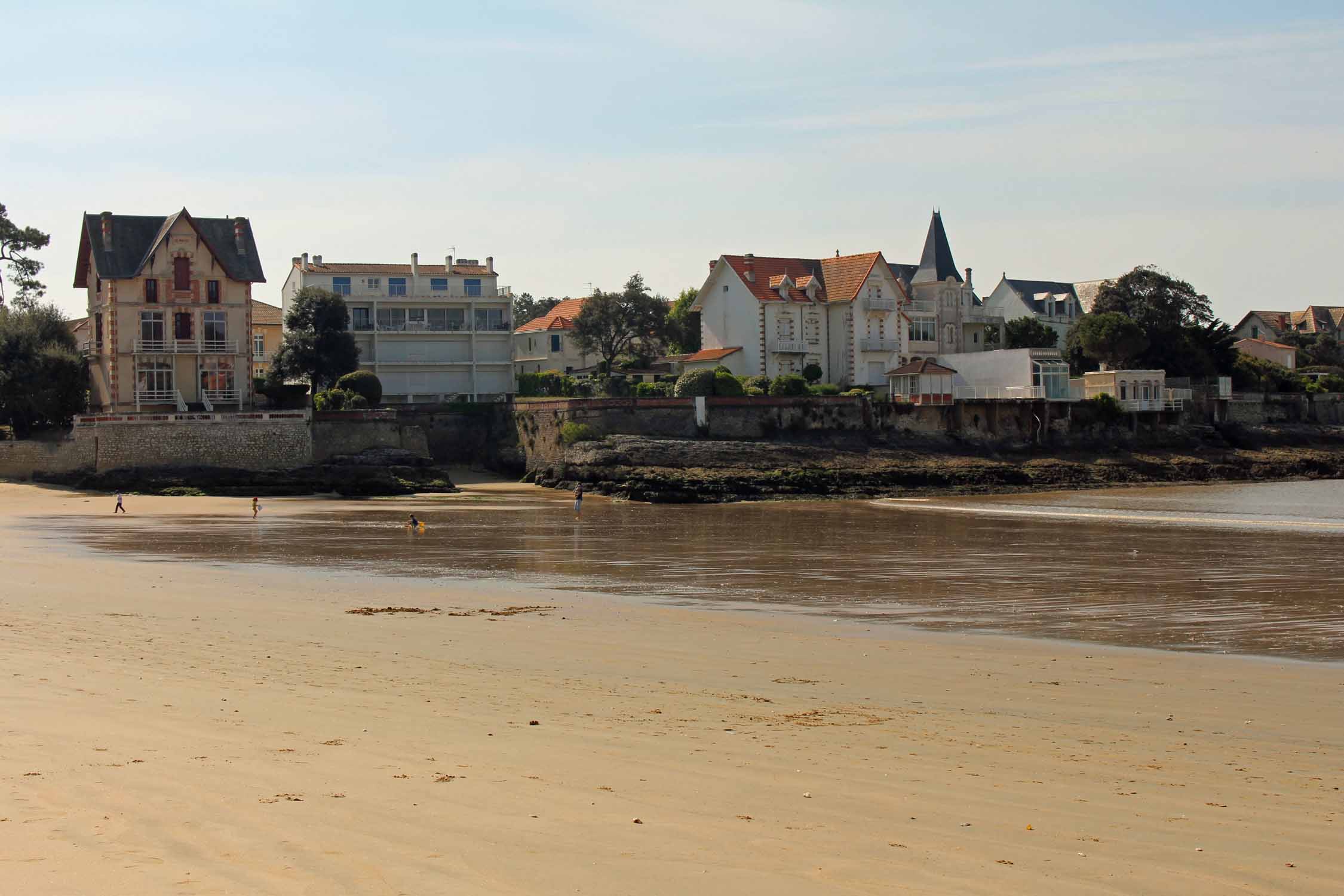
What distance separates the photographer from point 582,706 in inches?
413

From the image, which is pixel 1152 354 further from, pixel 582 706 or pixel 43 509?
pixel 582 706

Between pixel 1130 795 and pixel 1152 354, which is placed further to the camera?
pixel 1152 354

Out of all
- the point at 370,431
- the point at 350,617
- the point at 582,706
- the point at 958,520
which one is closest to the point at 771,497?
the point at 958,520

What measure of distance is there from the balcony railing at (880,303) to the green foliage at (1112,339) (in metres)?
11.9

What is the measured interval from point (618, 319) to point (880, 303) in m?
15.0

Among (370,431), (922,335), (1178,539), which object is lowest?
(1178,539)

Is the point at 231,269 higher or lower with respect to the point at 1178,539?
higher

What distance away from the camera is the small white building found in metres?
60.3

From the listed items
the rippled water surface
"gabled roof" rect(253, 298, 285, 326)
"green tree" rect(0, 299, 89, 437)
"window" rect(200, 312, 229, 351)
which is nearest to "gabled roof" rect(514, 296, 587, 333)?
"gabled roof" rect(253, 298, 285, 326)

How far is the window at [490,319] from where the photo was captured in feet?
226

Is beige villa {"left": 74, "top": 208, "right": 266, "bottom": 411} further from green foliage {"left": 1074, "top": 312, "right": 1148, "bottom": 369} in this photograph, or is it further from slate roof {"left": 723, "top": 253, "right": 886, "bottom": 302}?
green foliage {"left": 1074, "top": 312, "right": 1148, "bottom": 369}

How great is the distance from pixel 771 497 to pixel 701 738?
3844 centimetres

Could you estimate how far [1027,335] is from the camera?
77812 millimetres

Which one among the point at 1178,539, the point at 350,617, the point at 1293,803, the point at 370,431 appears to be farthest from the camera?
the point at 370,431
